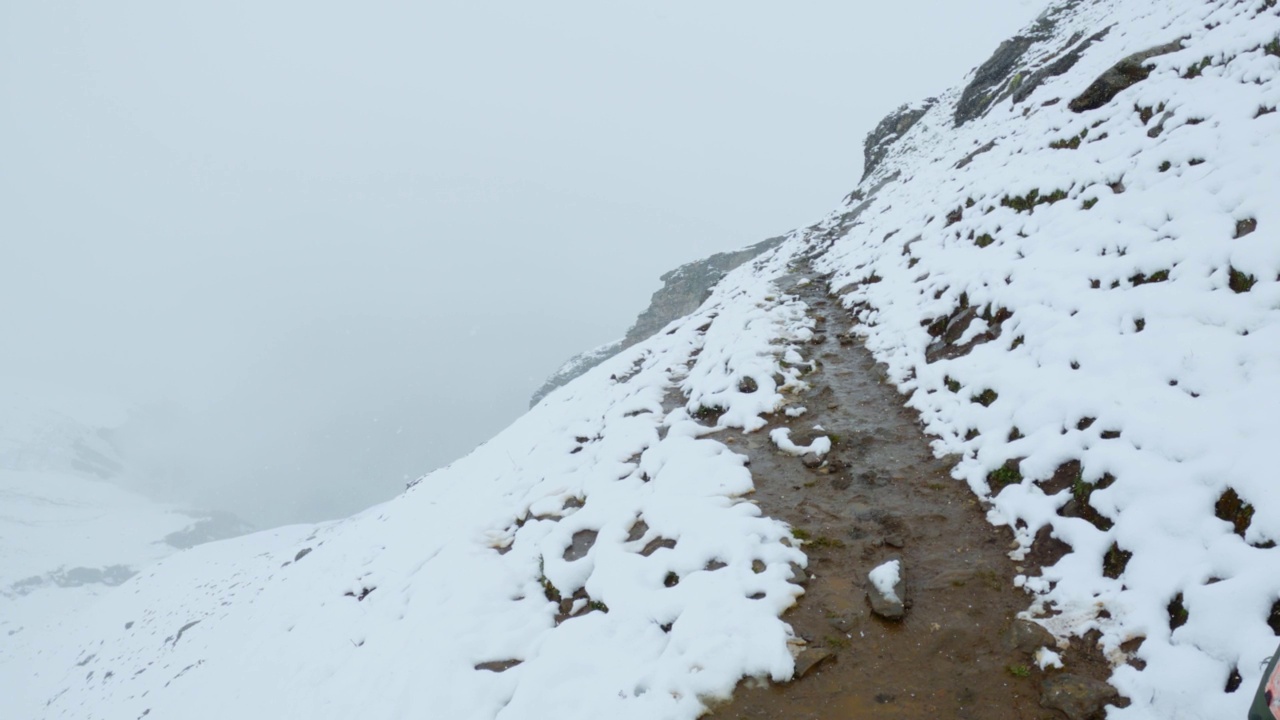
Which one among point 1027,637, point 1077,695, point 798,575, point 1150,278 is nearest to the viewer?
point 1077,695

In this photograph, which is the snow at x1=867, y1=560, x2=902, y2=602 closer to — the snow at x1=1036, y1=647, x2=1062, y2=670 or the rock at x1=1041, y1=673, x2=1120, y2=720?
the snow at x1=1036, y1=647, x2=1062, y2=670

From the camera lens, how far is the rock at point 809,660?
14.2 ft

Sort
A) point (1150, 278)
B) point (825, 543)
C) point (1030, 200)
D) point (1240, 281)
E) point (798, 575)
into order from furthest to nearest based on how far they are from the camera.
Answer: point (1030, 200)
point (1150, 278)
point (825, 543)
point (1240, 281)
point (798, 575)

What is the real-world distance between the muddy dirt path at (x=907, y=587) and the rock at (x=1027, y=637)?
3cm

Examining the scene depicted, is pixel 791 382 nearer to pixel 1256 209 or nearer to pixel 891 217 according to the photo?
pixel 1256 209

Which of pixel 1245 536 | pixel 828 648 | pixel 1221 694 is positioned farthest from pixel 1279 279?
pixel 828 648

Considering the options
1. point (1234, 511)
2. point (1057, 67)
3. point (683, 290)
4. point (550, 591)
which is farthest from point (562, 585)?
point (683, 290)

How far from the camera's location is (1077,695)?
3555mm

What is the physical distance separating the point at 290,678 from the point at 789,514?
8.07 metres

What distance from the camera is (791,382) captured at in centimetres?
959

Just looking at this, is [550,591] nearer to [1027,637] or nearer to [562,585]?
[562,585]

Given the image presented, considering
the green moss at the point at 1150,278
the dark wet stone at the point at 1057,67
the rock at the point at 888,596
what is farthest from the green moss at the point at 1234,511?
the dark wet stone at the point at 1057,67

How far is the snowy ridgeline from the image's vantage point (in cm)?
412

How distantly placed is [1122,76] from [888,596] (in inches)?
544
